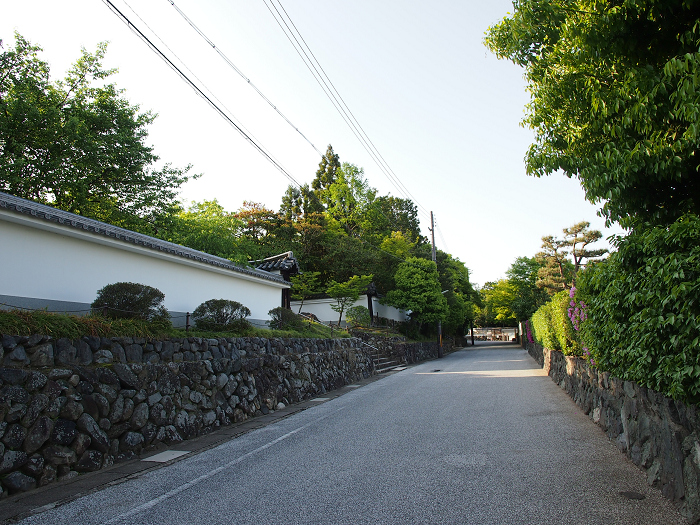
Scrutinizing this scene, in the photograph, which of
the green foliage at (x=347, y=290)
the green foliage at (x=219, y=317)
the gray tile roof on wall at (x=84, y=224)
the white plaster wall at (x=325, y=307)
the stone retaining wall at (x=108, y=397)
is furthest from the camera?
the white plaster wall at (x=325, y=307)

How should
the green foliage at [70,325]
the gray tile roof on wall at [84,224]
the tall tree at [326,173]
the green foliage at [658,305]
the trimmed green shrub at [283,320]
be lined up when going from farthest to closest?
the tall tree at [326,173] → the trimmed green shrub at [283,320] → the gray tile roof on wall at [84,224] → the green foliage at [70,325] → the green foliage at [658,305]

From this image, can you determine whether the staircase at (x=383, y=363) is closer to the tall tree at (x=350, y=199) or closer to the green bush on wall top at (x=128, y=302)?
the green bush on wall top at (x=128, y=302)

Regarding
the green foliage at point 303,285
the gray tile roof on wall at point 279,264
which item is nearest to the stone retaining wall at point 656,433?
the gray tile roof on wall at point 279,264

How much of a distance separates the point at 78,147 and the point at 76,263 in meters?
9.72

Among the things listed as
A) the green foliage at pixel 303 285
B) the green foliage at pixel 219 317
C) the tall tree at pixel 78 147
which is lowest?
the green foliage at pixel 219 317

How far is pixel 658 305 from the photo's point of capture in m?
3.58

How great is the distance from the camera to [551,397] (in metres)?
10.1

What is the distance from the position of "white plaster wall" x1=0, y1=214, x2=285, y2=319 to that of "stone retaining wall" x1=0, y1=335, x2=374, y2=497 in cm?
225

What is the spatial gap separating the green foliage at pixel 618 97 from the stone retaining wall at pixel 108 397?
21.5ft

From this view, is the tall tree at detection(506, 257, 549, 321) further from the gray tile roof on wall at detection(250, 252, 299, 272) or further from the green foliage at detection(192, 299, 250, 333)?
the green foliage at detection(192, 299, 250, 333)

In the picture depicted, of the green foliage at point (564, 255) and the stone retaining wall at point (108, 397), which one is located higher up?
the green foliage at point (564, 255)

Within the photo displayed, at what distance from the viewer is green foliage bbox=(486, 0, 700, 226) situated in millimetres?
3715

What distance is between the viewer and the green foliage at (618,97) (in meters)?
3.71

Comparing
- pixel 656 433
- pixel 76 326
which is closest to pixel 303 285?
pixel 76 326
